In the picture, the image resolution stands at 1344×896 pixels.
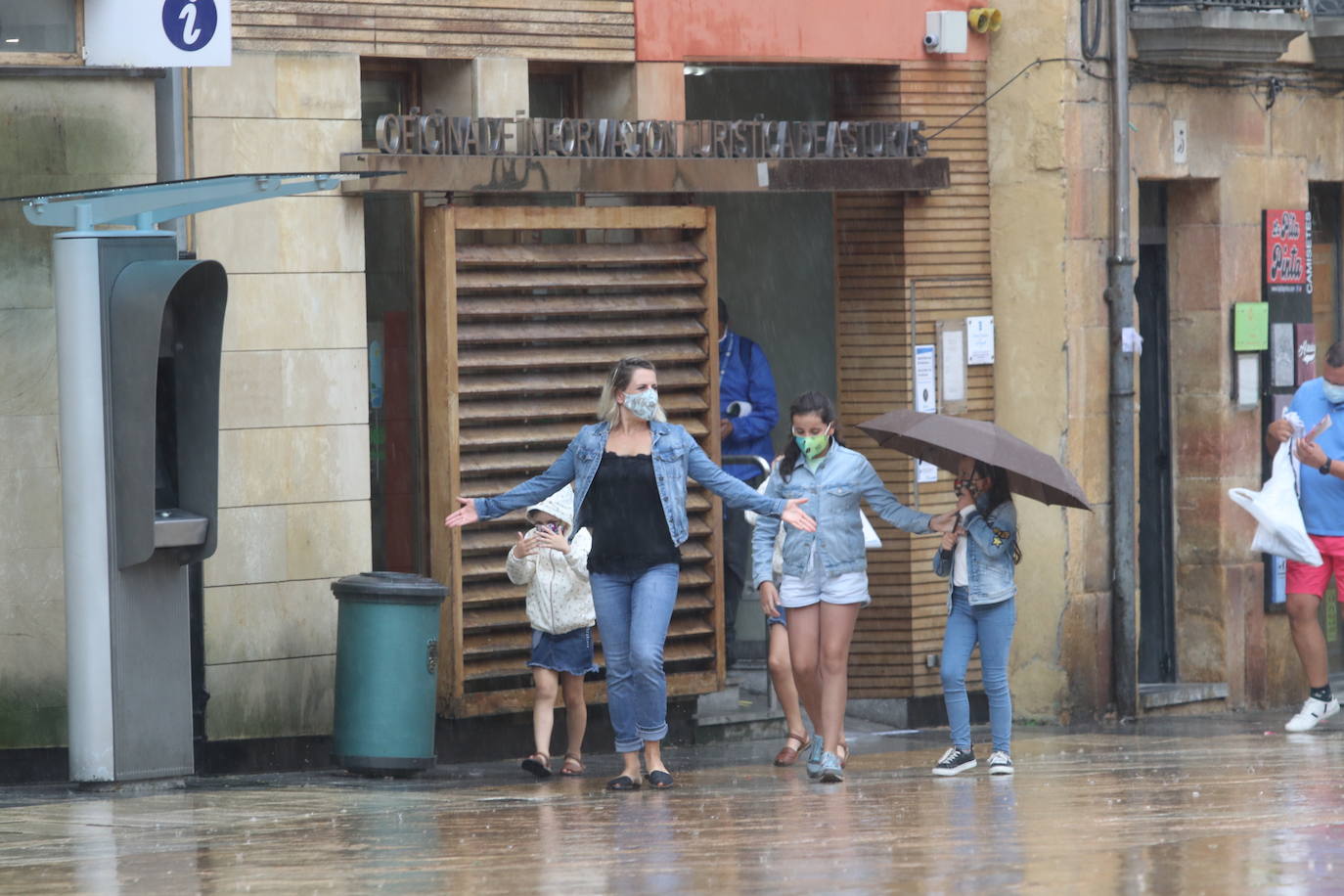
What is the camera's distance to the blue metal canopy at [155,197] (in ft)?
32.2

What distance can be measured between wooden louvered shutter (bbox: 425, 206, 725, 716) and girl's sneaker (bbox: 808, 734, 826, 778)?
53.4 inches

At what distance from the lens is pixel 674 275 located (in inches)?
488

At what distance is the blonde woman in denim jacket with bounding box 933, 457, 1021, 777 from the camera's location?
1087cm

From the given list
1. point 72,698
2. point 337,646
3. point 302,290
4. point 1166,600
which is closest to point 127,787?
point 72,698

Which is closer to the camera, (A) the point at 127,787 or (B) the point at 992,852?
(B) the point at 992,852

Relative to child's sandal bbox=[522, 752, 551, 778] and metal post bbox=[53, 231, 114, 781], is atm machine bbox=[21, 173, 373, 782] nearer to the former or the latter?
metal post bbox=[53, 231, 114, 781]

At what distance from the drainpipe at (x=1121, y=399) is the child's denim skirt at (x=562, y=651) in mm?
4093

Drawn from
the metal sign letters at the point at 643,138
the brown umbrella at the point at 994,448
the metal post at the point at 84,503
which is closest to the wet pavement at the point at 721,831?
the metal post at the point at 84,503

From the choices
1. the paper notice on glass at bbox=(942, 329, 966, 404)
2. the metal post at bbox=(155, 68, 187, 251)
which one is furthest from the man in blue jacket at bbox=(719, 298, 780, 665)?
the metal post at bbox=(155, 68, 187, 251)

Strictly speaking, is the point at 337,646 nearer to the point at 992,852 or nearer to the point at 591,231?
the point at 591,231

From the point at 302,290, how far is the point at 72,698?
2430 mm

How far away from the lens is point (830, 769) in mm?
10609

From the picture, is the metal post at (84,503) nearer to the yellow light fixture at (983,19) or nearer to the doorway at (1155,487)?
the yellow light fixture at (983,19)

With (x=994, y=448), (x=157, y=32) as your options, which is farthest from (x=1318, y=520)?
(x=157, y=32)
